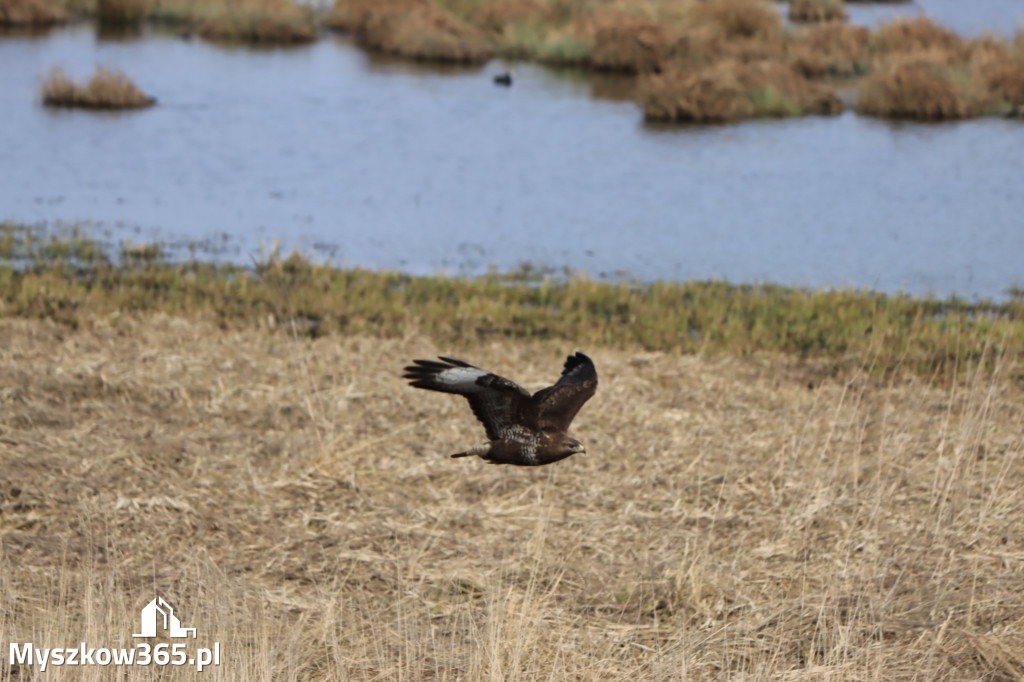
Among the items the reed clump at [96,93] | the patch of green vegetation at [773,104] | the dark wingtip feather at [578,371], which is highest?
the patch of green vegetation at [773,104]

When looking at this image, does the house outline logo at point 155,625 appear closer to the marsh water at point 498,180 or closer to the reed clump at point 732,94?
the marsh water at point 498,180

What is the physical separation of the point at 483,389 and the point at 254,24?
3340 cm

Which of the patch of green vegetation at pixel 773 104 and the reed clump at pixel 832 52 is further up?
the reed clump at pixel 832 52

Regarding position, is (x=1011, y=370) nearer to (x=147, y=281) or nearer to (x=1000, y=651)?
(x=1000, y=651)

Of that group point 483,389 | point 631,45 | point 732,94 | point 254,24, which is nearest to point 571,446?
point 483,389

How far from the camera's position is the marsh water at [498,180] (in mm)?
15891

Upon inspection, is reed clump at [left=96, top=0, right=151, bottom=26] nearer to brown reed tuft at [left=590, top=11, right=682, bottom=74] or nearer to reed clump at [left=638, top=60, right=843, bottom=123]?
brown reed tuft at [left=590, top=11, right=682, bottom=74]

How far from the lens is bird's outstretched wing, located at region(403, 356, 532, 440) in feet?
15.9

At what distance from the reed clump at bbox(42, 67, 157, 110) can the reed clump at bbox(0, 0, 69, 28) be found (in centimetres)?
1201

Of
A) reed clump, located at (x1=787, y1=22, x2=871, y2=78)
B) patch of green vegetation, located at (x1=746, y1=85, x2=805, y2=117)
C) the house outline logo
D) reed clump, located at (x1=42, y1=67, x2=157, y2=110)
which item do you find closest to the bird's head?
the house outline logo

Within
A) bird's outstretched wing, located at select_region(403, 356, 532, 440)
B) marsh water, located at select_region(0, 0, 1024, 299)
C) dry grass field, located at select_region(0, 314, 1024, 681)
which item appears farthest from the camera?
marsh water, located at select_region(0, 0, 1024, 299)

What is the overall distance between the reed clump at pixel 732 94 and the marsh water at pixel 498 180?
636 millimetres

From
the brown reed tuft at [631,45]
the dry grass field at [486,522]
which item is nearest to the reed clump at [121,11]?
the brown reed tuft at [631,45]

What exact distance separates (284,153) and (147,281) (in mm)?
9698
